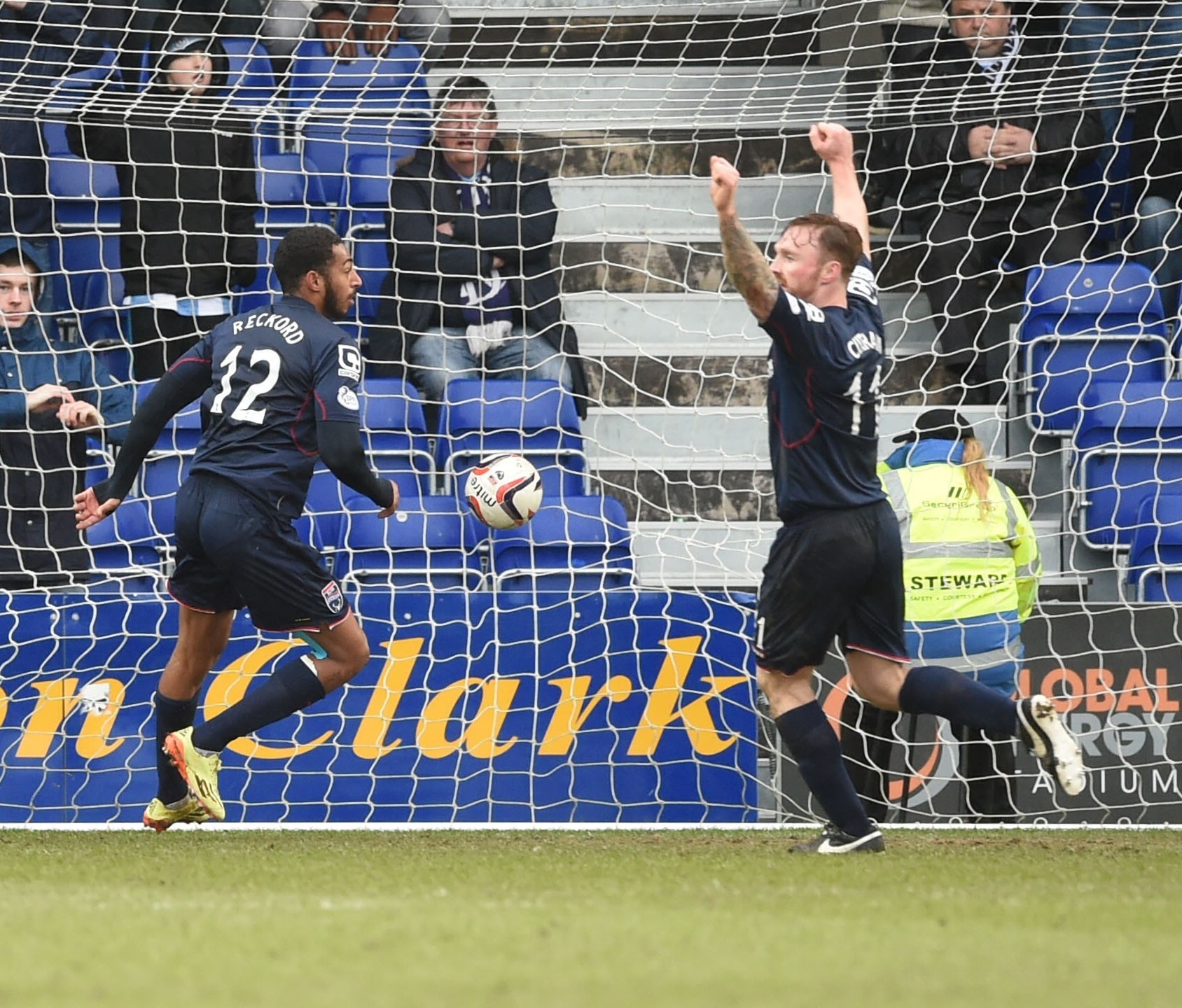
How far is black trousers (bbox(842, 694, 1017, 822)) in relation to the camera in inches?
270

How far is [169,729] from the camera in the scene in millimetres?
5617

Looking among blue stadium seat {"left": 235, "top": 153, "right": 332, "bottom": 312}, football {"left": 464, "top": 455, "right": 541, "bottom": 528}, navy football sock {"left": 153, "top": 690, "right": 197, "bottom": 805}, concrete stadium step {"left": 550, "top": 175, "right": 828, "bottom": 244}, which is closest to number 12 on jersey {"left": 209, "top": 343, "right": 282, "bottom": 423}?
navy football sock {"left": 153, "top": 690, "right": 197, "bottom": 805}

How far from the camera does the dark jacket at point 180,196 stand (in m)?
8.07

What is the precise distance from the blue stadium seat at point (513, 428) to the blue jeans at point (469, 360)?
172 millimetres

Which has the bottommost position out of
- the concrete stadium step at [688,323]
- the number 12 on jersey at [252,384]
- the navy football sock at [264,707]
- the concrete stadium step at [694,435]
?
the concrete stadium step at [694,435]

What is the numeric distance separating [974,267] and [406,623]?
138 inches

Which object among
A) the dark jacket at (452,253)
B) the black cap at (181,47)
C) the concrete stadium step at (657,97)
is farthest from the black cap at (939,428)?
the black cap at (181,47)

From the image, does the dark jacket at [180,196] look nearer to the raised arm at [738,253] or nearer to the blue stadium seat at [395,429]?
the blue stadium seat at [395,429]

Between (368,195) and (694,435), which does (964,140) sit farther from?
(368,195)

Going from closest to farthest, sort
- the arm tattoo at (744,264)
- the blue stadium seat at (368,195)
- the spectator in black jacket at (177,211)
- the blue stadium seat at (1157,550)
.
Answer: the arm tattoo at (744,264), the blue stadium seat at (1157,550), the spectator in black jacket at (177,211), the blue stadium seat at (368,195)

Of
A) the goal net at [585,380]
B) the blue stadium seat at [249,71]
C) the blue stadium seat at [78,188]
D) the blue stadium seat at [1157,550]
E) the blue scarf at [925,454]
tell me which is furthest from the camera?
the blue stadium seat at [78,188]

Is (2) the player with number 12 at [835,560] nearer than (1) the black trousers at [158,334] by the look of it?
Yes

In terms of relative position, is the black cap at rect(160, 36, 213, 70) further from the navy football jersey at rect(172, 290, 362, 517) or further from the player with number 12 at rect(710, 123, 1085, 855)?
the player with number 12 at rect(710, 123, 1085, 855)

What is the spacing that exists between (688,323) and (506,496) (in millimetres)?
3352
